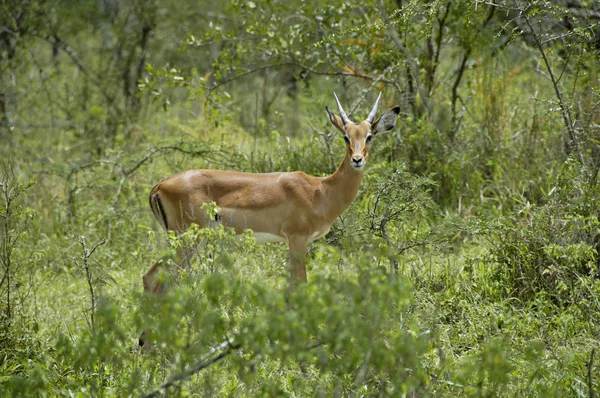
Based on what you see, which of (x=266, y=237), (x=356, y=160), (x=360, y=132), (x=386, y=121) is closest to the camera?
(x=356, y=160)

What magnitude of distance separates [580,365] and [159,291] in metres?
2.68

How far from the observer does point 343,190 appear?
17.5 feet

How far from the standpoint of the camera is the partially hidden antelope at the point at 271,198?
511cm

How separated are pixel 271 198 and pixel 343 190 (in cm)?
52

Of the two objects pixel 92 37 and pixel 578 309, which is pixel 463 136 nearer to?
pixel 578 309

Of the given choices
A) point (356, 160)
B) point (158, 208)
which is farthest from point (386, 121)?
point (158, 208)

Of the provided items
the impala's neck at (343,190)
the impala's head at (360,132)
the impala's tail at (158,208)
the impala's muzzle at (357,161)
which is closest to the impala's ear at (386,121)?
the impala's head at (360,132)

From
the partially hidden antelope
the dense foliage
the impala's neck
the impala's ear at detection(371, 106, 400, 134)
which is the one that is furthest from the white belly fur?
the impala's ear at detection(371, 106, 400, 134)

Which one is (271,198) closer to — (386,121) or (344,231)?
(344,231)

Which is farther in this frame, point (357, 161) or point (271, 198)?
point (271, 198)

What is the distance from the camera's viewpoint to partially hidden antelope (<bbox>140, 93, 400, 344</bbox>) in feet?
16.8

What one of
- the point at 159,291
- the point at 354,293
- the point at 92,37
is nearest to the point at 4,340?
the point at 159,291

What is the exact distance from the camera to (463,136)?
7277 mm

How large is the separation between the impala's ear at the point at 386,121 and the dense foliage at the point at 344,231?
1.04 feet
